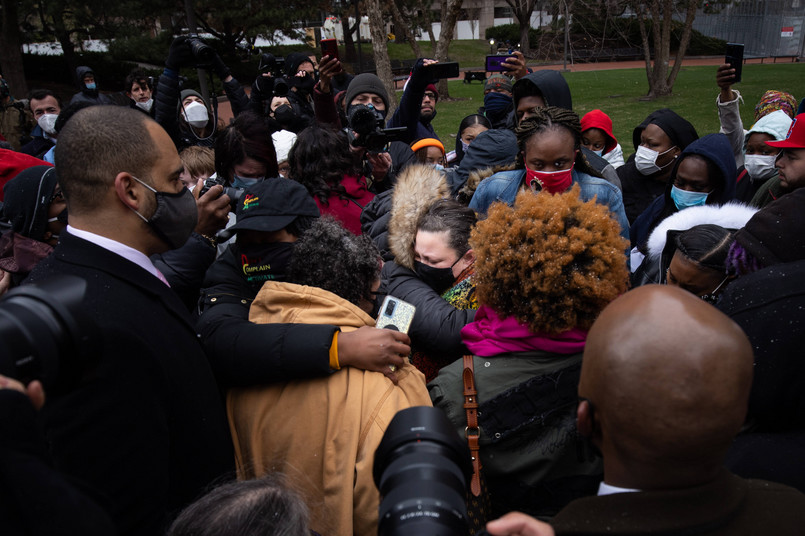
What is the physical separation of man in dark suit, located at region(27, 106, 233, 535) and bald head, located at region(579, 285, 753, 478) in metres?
1.17

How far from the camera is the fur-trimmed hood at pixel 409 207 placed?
2.43 m

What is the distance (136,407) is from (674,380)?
1.28 m

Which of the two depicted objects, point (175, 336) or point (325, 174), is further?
point (325, 174)

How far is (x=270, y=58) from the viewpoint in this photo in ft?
17.9

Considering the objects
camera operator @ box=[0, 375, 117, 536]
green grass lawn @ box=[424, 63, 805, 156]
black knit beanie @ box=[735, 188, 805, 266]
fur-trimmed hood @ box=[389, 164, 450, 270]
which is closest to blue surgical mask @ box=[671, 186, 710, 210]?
black knit beanie @ box=[735, 188, 805, 266]

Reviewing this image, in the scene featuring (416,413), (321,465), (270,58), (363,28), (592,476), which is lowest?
(592,476)

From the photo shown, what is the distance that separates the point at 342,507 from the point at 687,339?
111 cm

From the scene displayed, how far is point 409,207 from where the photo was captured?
2508 mm

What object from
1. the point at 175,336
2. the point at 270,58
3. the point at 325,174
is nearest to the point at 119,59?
the point at 270,58

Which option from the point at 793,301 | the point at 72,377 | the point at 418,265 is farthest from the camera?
the point at 418,265

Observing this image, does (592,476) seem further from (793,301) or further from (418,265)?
(418,265)

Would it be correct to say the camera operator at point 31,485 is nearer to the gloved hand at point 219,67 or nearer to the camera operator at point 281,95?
the gloved hand at point 219,67

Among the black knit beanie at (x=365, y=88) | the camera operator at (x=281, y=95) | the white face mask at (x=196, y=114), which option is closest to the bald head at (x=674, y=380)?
the black knit beanie at (x=365, y=88)

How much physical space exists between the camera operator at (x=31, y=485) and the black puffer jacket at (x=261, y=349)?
2.47 ft
